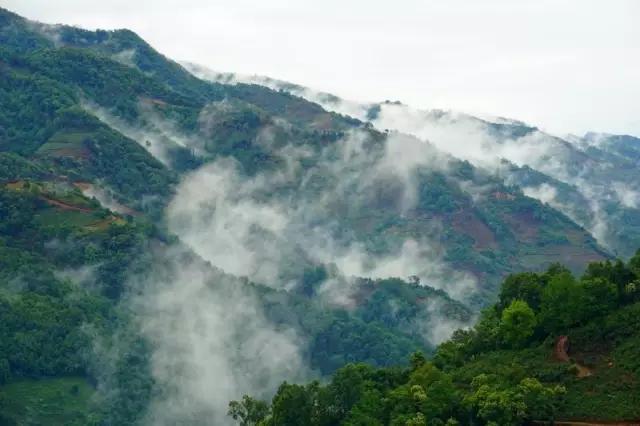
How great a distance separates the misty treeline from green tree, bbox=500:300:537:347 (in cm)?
7

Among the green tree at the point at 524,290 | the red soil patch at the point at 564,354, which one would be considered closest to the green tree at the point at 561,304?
the red soil patch at the point at 564,354

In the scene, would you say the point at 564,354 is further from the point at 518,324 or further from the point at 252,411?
the point at 252,411

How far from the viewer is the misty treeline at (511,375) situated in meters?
48.8

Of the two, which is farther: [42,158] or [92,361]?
[42,158]

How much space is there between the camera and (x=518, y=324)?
60219 mm

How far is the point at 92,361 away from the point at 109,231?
3126cm

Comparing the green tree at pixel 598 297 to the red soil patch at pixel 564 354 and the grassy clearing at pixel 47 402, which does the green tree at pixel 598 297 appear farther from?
the grassy clearing at pixel 47 402

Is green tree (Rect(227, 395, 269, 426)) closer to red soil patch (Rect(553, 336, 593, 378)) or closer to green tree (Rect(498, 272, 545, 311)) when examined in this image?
green tree (Rect(498, 272, 545, 311))

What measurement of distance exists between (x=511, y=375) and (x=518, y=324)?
8.21 m

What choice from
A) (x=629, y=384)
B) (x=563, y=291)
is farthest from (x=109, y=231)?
(x=629, y=384)

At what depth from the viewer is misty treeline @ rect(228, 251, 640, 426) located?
1921 inches

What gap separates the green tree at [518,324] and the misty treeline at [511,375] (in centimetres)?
7

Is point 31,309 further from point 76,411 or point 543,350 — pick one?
point 543,350

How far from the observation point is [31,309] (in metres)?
110
